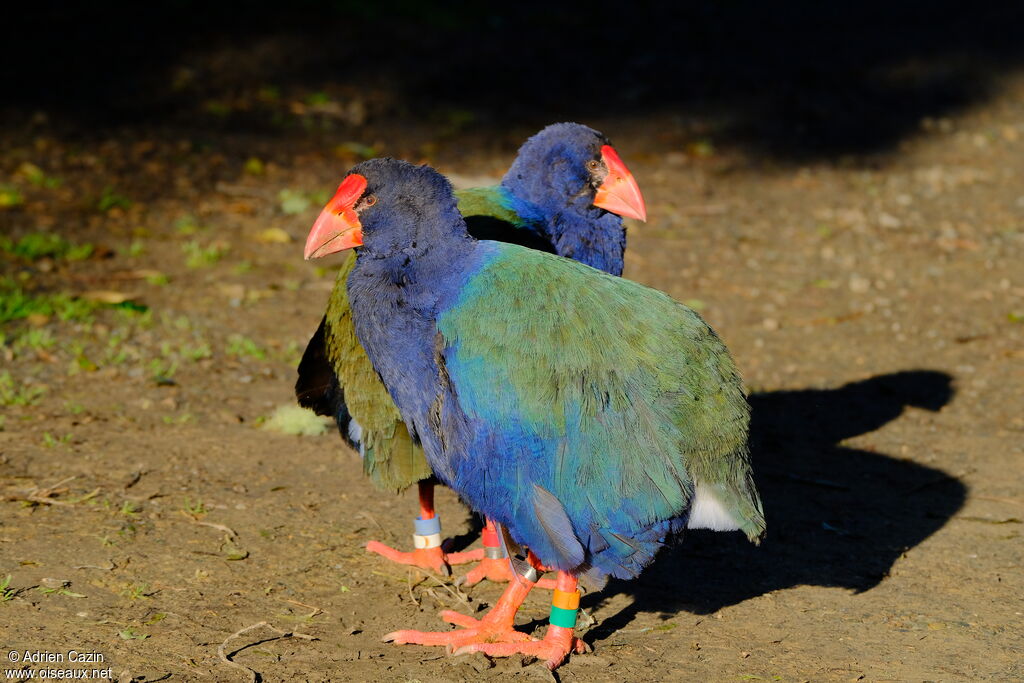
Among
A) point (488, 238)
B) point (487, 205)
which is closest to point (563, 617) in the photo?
point (488, 238)

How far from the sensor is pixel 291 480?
4.51 metres

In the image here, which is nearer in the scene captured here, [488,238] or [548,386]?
[548,386]

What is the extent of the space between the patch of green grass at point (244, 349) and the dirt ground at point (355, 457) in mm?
21

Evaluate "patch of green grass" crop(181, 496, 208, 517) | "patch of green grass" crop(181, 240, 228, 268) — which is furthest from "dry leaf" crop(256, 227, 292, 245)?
"patch of green grass" crop(181, 496, 208, 517)

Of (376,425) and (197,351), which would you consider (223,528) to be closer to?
(376,425)

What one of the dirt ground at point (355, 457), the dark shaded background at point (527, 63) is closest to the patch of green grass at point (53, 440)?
the dirt ground at point (355, 457)

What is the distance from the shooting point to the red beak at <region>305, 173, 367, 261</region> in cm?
337

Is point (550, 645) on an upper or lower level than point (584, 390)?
lower

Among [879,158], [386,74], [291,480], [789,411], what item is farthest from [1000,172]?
[291,480]

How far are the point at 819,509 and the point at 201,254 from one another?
3.86 meters

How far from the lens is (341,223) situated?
3385 mm

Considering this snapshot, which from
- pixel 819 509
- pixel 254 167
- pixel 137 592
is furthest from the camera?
pixel 254 167

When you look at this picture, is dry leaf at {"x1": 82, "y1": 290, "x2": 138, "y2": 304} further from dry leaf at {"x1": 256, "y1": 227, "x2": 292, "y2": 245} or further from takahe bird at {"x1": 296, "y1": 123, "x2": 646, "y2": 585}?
takahe bird at {"x1": 296, "y1": 123, "x2": 646, "y2": 585}

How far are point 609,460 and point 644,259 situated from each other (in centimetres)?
411
